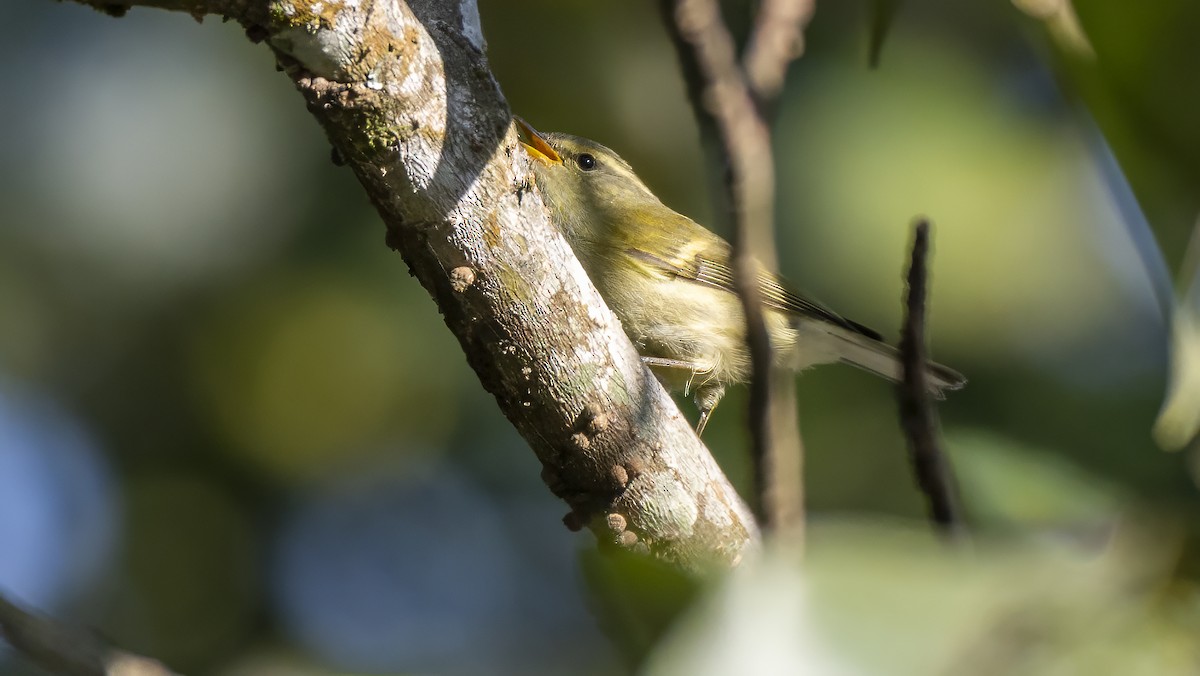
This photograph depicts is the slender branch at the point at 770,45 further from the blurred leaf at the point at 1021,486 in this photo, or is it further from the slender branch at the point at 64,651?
the slender branch at the point at 64,651

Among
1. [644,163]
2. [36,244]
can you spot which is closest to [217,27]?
[36,244]

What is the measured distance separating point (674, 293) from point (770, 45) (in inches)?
125

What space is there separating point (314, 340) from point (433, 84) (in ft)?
13.6

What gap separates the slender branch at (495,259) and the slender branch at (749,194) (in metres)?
0.85

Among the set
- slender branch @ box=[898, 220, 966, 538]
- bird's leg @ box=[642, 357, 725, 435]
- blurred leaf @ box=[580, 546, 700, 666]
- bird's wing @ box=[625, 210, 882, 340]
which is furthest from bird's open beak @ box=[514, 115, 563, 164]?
blurred leaf @ box=[580, 546, 700, 666]

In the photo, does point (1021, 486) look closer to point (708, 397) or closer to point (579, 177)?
point (708, 397)

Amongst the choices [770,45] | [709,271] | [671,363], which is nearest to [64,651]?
[770,45]

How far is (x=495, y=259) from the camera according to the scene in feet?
7.68

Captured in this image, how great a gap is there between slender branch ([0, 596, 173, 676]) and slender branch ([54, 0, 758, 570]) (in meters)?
1.03

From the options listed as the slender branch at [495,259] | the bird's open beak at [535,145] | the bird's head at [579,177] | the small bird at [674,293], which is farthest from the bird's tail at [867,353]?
the slender branch at [495,259]

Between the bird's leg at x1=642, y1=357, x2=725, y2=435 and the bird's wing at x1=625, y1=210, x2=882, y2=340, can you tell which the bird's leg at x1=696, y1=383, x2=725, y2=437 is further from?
the bird's wing at x1=625, y1=210, x2=882, y2=340

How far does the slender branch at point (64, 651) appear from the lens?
126cm

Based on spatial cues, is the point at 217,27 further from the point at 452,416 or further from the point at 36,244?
the point at 452,416

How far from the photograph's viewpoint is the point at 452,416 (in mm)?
6273
